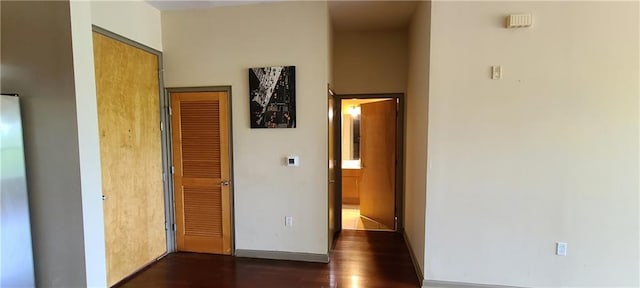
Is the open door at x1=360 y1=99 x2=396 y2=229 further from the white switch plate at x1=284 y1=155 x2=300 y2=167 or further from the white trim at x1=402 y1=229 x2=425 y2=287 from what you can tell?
the white switch plate at x1=284 y1=155 x2=300 y2=167

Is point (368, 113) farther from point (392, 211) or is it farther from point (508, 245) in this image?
point (508, 245)

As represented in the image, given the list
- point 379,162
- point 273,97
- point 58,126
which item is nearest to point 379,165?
point 379,162

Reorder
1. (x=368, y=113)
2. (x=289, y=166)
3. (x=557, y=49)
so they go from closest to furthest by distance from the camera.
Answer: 1. (x=557, y=49)
2. (x=289, y=166)
3. (x=368, y=113)

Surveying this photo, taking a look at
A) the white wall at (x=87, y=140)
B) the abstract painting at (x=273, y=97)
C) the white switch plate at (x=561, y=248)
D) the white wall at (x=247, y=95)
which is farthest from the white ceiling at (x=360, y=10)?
the white switch plate at (x=561, y=248)

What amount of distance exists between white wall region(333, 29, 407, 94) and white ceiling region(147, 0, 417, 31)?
19 centimetres

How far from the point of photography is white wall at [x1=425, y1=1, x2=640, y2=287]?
7.75 ft

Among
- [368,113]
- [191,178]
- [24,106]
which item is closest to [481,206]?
[368,113]

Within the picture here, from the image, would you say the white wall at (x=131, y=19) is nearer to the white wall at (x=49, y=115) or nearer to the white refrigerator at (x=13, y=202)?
the white wall at (x=49, y=115)

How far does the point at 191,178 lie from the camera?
11.3ft

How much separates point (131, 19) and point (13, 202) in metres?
1.96

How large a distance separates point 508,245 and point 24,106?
150 inches

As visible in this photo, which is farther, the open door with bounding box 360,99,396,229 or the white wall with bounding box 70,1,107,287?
the open door with bounding box 360,99,396,229

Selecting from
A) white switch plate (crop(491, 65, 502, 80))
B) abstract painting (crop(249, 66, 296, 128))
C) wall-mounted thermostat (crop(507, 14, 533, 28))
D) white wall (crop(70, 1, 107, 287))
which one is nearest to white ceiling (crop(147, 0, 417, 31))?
abstract painting (crop(249, 66, 296, 128))

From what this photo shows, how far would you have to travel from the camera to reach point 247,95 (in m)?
3.24
